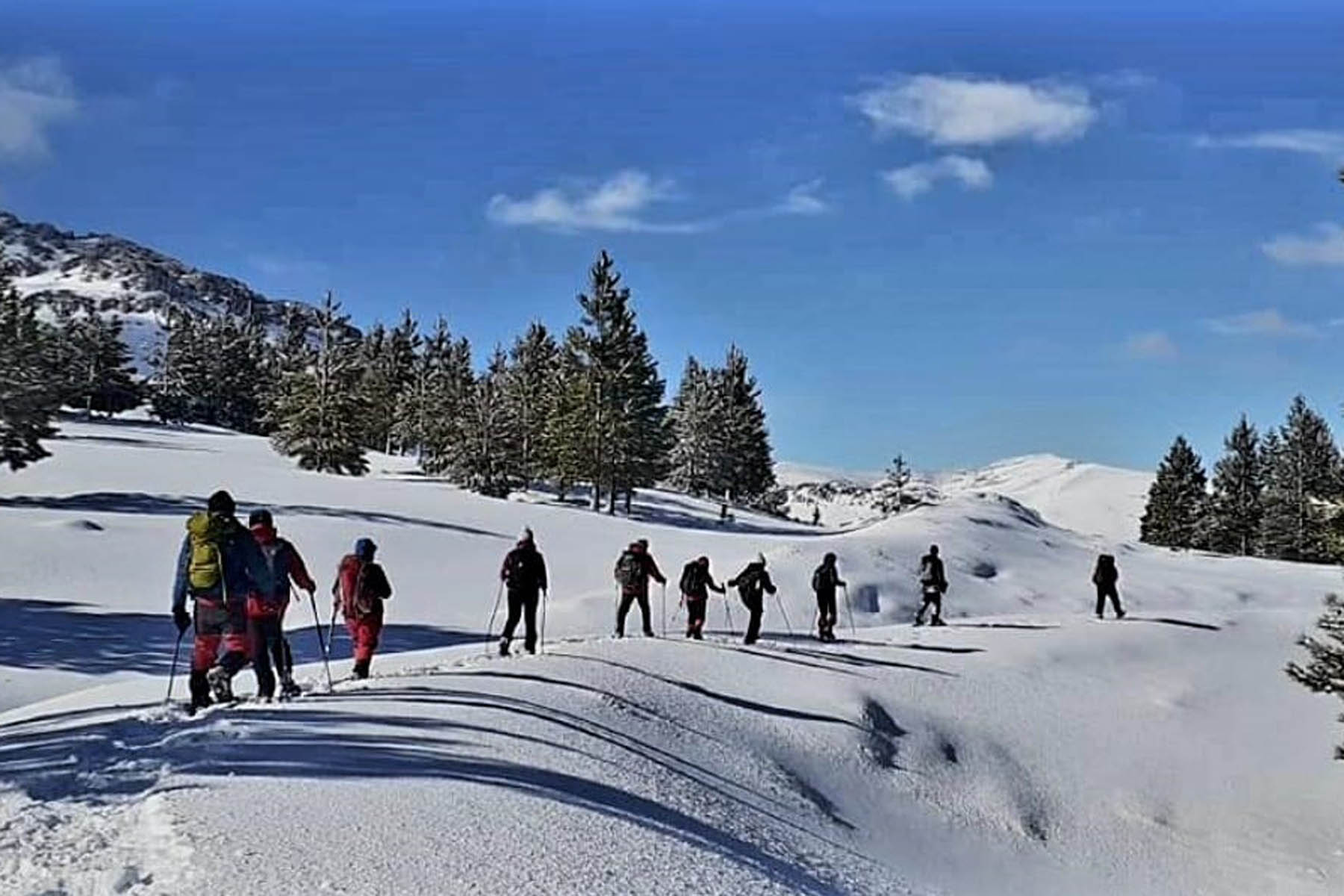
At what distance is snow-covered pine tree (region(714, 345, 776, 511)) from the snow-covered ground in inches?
1528

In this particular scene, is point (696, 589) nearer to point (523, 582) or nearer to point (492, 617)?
point (492, 617)

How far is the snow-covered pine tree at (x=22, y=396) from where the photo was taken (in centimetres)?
3662

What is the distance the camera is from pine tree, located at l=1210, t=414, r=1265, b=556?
78188 millimetres

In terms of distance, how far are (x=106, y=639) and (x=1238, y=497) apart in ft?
238

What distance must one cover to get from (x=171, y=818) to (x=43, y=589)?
23.5 meters

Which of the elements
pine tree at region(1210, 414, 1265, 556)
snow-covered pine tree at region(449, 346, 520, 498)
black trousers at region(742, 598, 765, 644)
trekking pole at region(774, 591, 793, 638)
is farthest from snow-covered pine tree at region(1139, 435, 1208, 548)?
black trousers at region(742, 598, 765, 644)

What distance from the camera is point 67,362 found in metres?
86.2

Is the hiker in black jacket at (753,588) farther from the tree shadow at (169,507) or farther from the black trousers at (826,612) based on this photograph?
the tree shadow at (169,507)

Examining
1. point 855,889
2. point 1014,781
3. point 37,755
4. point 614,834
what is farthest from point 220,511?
point 1014,781

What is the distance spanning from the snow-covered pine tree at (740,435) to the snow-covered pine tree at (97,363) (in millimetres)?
44245

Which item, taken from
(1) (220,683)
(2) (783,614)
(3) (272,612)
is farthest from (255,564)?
(2) (783,614)

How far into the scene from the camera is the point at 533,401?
70.4 m

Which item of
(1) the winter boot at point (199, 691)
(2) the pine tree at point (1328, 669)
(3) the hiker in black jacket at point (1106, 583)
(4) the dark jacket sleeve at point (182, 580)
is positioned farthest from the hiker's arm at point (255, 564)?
(3) the hiker in black jacket at point (1106, 583)

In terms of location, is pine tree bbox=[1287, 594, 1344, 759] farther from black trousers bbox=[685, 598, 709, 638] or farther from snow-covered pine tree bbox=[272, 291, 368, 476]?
snow-covered pine tree bbox=[272, 291, 368, 476]
